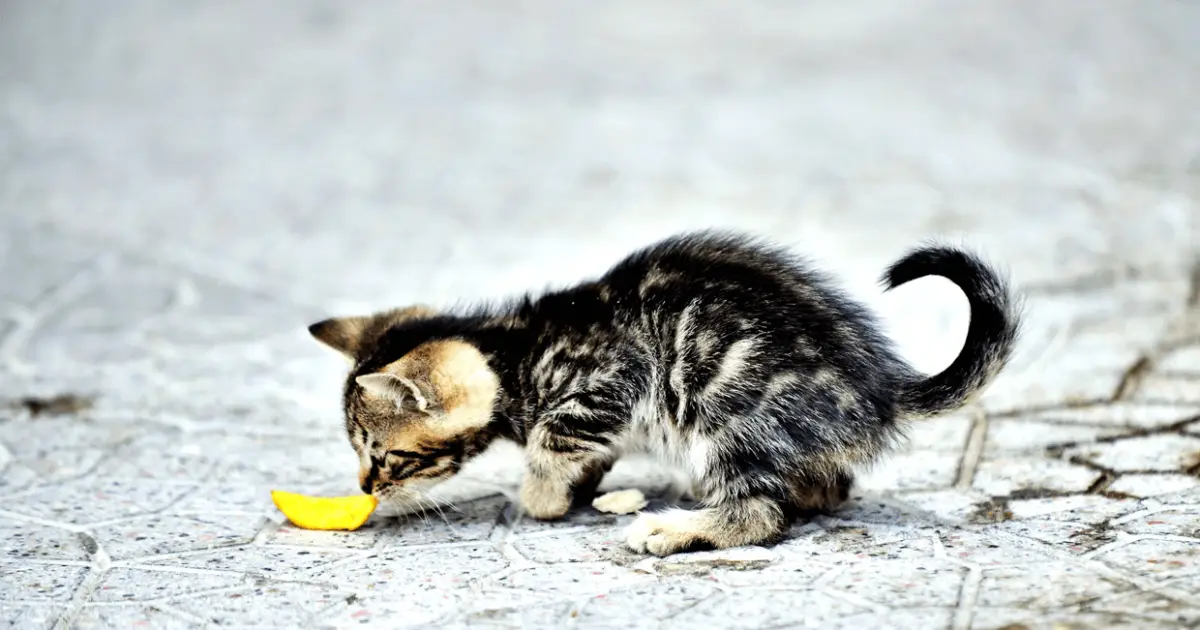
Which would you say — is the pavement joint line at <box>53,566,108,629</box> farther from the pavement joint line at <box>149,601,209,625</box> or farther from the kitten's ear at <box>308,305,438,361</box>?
the kitten's ear at <box>308,305,438,361</box>

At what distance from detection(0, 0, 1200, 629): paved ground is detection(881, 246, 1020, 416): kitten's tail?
0.36m

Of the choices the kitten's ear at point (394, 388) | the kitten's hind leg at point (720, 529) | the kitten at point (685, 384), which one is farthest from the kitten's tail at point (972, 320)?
the kitten's ear at point (394, 388)

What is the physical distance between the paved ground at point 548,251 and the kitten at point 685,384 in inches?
6.4

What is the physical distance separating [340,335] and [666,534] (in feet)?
3.78

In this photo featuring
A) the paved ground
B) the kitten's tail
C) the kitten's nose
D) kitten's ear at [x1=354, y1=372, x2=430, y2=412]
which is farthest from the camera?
the kitten's nose

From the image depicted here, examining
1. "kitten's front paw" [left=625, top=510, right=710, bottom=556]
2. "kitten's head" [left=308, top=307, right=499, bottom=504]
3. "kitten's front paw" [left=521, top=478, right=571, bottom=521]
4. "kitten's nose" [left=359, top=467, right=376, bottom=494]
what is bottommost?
"kitten's front paw" [left=625, top=510, right=710, bottom=556]

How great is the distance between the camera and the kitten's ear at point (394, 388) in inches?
125

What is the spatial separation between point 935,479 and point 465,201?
3.92 metres

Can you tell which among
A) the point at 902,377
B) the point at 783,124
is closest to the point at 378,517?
the point at 902,377

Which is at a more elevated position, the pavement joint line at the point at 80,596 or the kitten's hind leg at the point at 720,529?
the kitten's hind leg at the point at 720,529

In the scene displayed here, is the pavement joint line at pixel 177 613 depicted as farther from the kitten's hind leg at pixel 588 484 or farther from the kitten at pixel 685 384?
the kitten's hind leg at pixel 588 484

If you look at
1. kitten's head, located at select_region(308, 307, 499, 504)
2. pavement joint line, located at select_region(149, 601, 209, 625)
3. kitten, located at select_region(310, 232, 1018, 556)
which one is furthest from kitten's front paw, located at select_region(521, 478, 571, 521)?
pavement joint line, located at select_region(149, 601, 209, 625)

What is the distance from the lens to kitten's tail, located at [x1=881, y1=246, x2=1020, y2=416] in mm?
3057

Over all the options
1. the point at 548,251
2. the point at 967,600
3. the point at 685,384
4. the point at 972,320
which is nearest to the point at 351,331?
the point at 685,384
